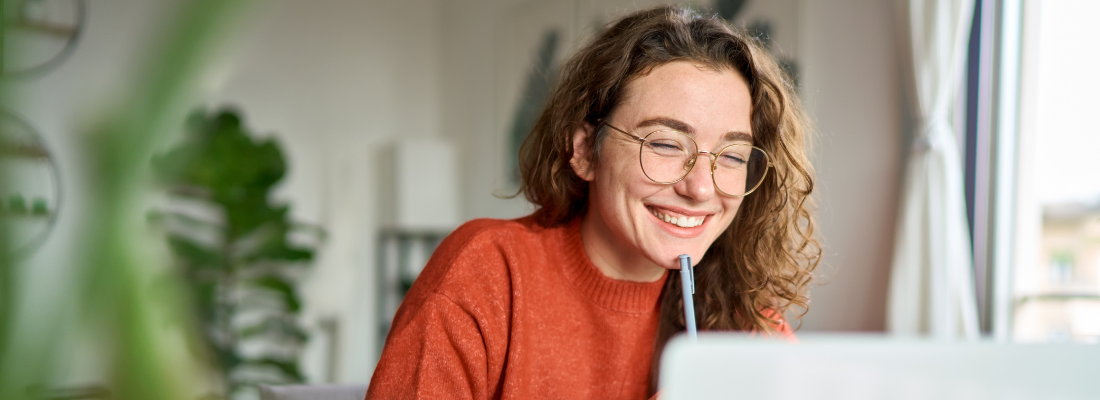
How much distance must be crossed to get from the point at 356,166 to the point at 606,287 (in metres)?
3.17

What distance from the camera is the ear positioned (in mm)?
1207

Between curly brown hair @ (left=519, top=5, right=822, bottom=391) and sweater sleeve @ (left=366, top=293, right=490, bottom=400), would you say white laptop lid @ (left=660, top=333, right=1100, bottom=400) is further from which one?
curly brown hair @ (left=519, top=5, right=822, bottom=391)

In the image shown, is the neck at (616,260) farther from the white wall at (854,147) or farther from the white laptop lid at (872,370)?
the white wall at (854,147)

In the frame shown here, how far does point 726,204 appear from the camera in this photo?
1120 mm

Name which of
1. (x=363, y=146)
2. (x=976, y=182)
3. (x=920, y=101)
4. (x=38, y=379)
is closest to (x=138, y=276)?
(x=38, y=379)

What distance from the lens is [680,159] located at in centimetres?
108

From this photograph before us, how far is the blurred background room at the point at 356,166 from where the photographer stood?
602 mm

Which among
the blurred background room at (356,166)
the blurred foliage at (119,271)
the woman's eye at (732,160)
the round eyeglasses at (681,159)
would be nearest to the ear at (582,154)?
the round eyeglasses at (681,159)

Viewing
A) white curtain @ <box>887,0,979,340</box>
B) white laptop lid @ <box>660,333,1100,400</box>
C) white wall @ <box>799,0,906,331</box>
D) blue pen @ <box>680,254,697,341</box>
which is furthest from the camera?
white wall @ <box>799,0,906,331</box>

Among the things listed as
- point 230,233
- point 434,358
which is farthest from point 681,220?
point 230,233

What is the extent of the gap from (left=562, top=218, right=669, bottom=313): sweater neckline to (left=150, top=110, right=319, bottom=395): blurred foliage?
2.42m

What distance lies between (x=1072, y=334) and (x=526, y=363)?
5.65 feet

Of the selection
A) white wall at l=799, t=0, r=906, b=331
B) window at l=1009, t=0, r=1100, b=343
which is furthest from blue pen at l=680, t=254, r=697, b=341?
window at l=1009, t=0, r=1100, b=343

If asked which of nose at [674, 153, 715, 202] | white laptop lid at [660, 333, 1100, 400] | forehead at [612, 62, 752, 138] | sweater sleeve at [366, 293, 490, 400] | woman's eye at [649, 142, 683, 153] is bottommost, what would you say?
sweater sleeve at [366, 293, 490, 400]
